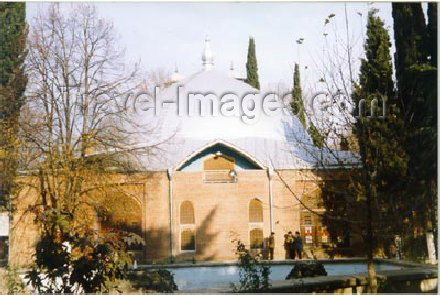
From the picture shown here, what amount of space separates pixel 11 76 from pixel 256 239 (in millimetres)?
3155

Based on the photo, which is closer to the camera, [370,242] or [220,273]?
[220,273]

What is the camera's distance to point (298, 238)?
27.6ft

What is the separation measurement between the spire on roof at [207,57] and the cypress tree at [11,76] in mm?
1910

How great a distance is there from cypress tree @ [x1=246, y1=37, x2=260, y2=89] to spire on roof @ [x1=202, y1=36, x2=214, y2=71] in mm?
406

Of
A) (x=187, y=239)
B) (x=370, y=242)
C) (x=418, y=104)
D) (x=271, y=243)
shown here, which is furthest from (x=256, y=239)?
(x=418, y=104)

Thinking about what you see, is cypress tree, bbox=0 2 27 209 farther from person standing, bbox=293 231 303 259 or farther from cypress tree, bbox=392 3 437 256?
cypress tree, bbox=392 3 437 256

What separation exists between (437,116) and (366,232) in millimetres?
1497

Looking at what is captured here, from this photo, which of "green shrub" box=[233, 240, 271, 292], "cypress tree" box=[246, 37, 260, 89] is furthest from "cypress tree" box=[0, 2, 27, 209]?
"green shrub" box=[233, 240, 271, 292]

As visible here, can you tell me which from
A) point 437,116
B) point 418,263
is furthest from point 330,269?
point 437,116

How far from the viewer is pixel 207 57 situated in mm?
8055

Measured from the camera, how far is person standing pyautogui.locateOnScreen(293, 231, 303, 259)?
839cm

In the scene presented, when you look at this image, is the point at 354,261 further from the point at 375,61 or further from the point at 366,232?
the point at 375,61

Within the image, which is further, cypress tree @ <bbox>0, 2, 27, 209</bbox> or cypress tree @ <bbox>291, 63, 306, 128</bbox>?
cypress tree @ <bbox>291, 63, 306, 128</bbox>

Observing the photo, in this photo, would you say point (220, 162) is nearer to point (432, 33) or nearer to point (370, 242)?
point (370, 242)
